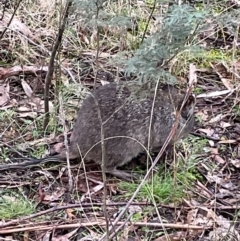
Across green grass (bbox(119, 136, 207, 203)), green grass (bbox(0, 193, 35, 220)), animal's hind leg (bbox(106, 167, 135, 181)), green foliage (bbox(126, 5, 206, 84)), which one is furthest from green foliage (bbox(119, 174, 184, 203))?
green foliage (bbox(126, 5, 206, 84))

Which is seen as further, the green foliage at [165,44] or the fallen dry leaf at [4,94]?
the fallen dry leaf at [4,94]

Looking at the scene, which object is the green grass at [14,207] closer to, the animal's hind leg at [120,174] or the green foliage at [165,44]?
the animal's hind leg at [120,174]

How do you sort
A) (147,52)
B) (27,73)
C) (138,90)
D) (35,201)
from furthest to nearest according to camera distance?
(27,73) < (35,201) < (138,90) < (147,52)

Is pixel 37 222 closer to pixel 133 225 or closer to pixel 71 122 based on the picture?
pixel 133 225

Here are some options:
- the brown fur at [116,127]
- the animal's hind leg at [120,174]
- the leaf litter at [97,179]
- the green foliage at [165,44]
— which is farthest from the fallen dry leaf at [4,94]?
the green foliage at [165,44]

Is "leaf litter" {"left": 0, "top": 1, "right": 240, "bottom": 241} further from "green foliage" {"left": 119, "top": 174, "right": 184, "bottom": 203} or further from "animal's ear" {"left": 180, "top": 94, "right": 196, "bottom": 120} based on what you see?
"animal's ear" {"left": 180, "top": 94, "right": 196, "bottom": 120}

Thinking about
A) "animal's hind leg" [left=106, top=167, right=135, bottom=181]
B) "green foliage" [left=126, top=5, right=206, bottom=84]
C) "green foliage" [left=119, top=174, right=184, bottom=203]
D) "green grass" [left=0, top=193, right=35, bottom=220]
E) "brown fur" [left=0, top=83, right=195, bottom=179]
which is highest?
"green foliage" [left=126, top=5, right=206, bottom=84]

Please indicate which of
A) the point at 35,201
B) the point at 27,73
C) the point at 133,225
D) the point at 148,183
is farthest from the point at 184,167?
the point at 27,73

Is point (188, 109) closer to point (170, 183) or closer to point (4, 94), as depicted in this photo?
point (170, 183)

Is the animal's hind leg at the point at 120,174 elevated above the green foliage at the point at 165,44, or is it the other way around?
the green foliage at the point at 165,44

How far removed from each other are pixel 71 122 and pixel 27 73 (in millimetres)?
889

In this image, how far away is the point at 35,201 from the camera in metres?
4.29

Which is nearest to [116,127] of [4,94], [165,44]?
[165,44]

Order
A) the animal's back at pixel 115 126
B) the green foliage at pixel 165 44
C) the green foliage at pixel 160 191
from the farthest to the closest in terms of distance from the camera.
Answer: the animal's back at pixel 115 126 < the green foliage at pixel 160 191 < the green foliage at pixel 165 44
